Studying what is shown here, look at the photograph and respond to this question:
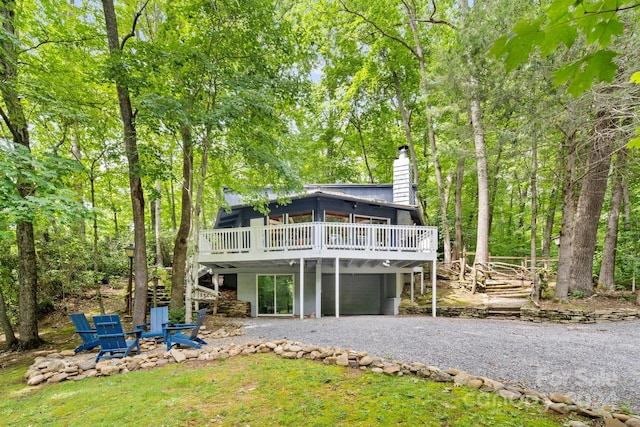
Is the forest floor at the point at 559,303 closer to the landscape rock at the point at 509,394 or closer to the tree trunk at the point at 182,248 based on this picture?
the landscape rock at the point at 509,394

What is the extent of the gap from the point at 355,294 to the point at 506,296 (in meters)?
5.59

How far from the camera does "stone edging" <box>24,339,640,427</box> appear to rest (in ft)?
11.0

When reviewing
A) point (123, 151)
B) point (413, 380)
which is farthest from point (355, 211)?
point (413, 380)

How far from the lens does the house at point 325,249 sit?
34.5 ft

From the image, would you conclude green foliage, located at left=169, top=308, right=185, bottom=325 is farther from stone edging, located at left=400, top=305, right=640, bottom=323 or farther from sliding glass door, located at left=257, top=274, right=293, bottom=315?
stone edging, located at left=400, top=305, right=640, bottom=323

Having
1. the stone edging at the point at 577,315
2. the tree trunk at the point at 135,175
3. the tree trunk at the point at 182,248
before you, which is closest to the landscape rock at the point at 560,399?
the stone edging at the point at 577,315

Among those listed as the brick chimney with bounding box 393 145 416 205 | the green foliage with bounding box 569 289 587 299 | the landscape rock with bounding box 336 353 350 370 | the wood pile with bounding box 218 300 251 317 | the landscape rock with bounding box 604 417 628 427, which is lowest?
the wood pile with bounding box 218 300 251 317

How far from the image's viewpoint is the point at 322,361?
17.0 feet

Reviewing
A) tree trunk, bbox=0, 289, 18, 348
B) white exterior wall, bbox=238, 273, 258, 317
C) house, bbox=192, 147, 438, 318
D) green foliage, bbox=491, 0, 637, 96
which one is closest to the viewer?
green foliage, bbox=491, 0, 637, 96

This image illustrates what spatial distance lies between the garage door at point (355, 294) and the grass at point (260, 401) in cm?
879

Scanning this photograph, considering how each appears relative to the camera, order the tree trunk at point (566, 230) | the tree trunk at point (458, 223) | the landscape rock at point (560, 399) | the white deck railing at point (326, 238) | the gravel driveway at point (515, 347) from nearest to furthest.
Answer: the landscape rock at point (560, 399) → the gravel driveway at point (515, 347) → the tree trunk at point (566, 230) → the white deck railing at point (326, 238) → the tree trunk at point (458, 223)

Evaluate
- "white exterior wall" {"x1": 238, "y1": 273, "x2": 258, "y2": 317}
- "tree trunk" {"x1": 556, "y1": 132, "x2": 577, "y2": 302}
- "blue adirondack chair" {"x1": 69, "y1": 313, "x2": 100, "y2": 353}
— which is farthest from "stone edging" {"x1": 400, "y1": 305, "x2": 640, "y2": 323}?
"blue adirondack chair" {"x1": 69, "y1": 313, "x2": 100, "y2": 353}

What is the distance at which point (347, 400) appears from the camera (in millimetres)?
3660

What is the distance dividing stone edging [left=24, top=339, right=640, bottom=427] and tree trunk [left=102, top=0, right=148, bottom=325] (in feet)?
5.52
